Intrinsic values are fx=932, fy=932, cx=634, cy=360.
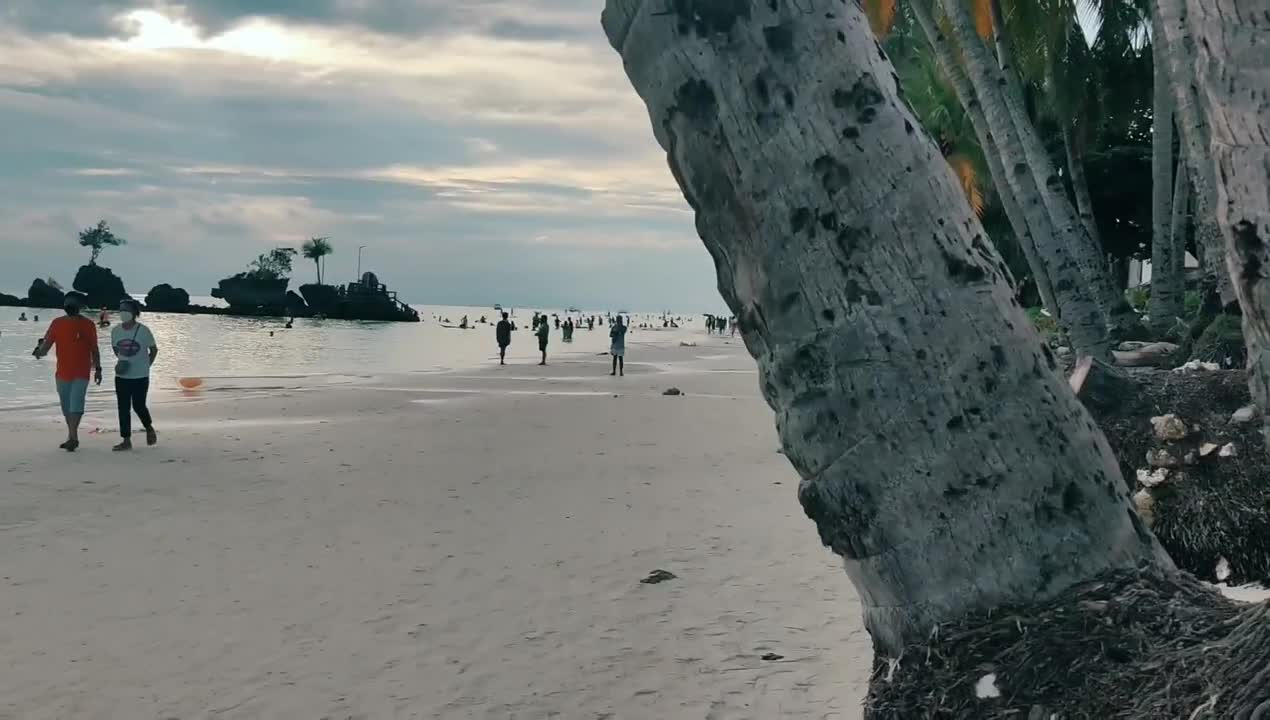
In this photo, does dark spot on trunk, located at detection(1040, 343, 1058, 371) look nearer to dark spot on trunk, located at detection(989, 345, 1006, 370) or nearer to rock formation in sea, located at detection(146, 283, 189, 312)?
dark spot on trunk, located at detection(989, 345, 1006, 370)

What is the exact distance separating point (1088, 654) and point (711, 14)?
5.78 feet

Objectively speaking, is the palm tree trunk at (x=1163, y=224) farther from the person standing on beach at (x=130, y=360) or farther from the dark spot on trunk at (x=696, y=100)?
the person standing on beach at (x=130, y=360)

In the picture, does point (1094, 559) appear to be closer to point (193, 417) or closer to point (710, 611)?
point (710, 611)

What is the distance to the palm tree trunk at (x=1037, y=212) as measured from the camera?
9906 millimetres

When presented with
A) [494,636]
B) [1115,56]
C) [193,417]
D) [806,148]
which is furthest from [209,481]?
[1115,56]

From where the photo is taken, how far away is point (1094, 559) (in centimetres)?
221

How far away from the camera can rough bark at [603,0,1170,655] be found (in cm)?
219

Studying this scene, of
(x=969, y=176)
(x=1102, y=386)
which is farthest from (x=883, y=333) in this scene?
(x=969, y=176)

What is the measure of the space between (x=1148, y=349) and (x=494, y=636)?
352 inches

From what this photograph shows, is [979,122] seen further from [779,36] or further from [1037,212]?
[779,36]

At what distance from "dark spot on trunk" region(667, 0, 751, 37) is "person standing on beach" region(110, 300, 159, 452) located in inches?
448

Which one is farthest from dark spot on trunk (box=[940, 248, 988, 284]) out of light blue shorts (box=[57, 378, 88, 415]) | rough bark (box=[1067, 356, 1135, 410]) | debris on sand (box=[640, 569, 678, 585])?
light blue shorts (box=[57, 378, 88, 415])

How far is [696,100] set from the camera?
230 centimetres

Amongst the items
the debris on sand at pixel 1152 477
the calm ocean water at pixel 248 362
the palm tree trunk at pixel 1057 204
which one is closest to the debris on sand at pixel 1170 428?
the debris on sand at pixel 1152 477
